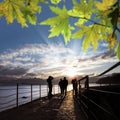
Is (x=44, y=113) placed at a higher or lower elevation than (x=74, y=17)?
lower

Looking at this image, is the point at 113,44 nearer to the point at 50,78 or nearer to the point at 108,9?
the point at 108,9

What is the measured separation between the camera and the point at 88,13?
1466 mm

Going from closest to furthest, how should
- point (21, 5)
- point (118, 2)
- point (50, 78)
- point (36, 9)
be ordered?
point (118, 2), point (21, 5), point (36, 9), point (50, 78)

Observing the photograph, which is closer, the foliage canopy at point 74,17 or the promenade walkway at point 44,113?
the foliage canopy at point 74,17

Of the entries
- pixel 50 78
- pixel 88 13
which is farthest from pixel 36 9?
pixel 50 78

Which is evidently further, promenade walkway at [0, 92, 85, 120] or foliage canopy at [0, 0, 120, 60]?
promenade walkway at [0, 92, 85, 120]

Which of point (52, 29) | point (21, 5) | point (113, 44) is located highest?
point (21, 5)

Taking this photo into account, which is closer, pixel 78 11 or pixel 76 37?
pixel 78 11

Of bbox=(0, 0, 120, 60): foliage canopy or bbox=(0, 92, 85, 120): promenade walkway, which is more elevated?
bbox=(0, 0, 120, 60): foliage canopy

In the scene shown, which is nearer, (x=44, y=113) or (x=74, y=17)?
(x=74, y=17)

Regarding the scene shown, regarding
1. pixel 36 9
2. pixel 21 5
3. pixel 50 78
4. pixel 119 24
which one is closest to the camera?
pixel 119 24

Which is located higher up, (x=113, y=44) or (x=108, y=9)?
(x=108, y=9)

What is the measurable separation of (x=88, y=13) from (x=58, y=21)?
6.4 inches

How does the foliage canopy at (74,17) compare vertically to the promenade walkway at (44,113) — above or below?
above
